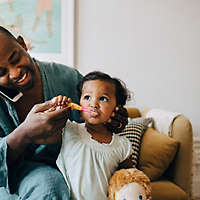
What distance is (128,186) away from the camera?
1025mm

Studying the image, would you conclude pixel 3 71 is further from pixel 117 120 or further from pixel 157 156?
pixel 157 156

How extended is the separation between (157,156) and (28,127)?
988mm

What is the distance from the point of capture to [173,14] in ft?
7.55

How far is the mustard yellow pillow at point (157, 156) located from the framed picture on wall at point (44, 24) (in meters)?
0.86

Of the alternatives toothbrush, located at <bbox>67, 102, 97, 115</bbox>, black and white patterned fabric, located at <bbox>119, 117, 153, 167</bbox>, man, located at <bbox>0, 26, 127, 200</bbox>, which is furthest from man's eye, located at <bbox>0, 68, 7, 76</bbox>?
black and white patterned fabric, located at <bbox>119, 117, 153, 167</bbox>

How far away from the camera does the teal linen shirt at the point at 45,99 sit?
1073 mm

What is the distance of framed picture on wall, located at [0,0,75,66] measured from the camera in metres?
2.14

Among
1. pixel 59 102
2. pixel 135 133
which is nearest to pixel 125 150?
pixel 59 102

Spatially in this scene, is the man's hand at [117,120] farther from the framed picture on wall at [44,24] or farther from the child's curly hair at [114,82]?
the framed picture on wall at [44,24]

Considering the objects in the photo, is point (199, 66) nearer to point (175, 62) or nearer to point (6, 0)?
point (175, 62)

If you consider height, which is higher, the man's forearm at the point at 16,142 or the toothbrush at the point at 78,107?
the toothbrush at the point at 78,107

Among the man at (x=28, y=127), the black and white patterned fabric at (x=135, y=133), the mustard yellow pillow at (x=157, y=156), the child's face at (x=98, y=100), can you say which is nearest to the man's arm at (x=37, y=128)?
the man at (x=28, y=127)

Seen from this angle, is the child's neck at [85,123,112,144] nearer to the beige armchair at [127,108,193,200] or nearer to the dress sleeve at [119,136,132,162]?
the dress sleeve at [119,136,132,162]

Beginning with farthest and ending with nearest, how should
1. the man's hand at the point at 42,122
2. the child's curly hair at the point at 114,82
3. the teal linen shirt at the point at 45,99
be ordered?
1. the child's curly hair at the point at 114,82
2. the teal linen shirt at the point at 45,99
3. the man's hand at the point at 42,122
